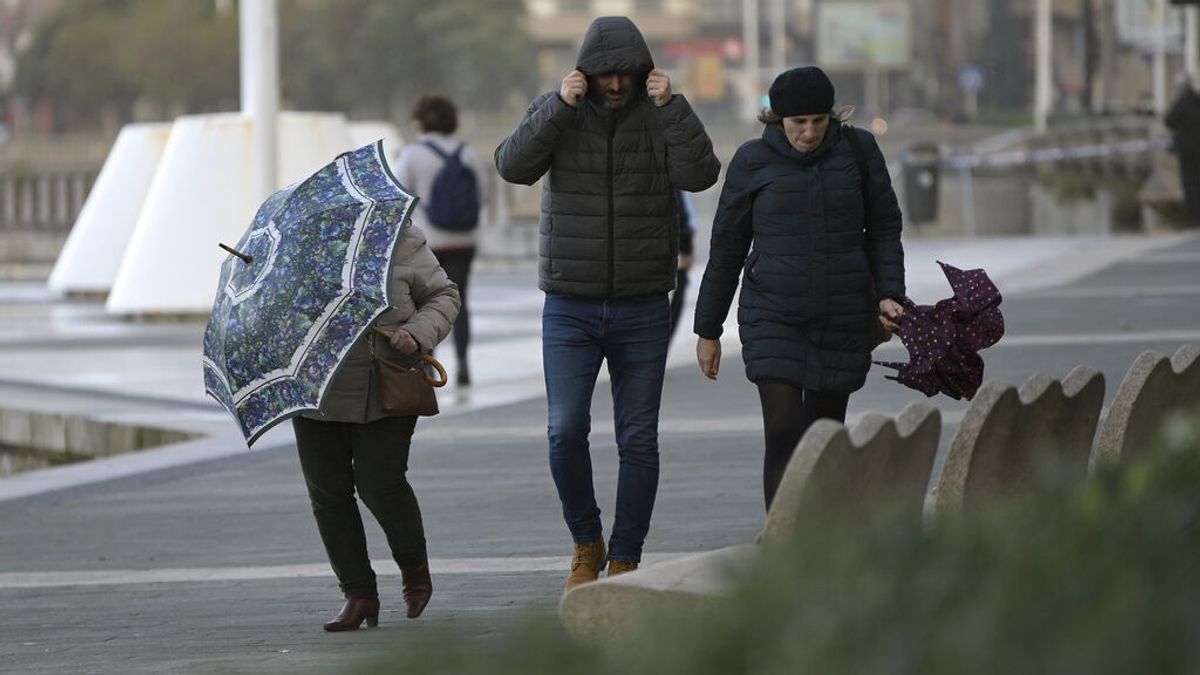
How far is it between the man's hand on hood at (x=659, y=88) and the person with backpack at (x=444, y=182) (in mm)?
7098

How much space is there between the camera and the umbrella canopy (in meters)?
7.31

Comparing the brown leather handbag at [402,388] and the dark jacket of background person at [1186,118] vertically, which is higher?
the dark jacket of background person at [1186,118]

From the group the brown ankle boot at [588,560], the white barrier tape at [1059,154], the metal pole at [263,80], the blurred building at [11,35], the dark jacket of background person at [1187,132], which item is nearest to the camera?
the brown ankle boot at [588,560]

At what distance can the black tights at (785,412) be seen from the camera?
24.0 feet

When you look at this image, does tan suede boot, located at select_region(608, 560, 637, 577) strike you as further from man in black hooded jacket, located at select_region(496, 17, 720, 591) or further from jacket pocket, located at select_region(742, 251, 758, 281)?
jacket pocket, located at select_region(742, 251, 758, 281)

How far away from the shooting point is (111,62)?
105688 millimetres

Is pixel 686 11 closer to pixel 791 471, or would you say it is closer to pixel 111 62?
pixel 111 62

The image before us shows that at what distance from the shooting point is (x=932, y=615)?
2812mm

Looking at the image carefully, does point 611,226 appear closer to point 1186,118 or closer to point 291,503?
point 291,503

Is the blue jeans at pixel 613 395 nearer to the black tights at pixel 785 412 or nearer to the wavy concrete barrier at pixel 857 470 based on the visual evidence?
the black tights at pixel 785 412

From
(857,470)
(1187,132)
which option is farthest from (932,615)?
(1187,132)

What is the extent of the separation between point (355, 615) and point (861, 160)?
1.86 metres

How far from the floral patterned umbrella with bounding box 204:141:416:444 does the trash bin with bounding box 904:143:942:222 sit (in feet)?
116

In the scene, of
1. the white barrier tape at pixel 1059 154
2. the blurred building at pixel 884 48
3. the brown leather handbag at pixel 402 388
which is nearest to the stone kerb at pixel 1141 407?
the brown leather handbag at pixel 402 388
